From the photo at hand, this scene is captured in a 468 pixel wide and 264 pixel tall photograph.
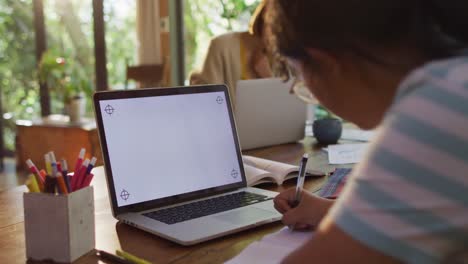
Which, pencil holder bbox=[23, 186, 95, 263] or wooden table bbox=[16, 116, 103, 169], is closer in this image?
pencil holder bbox=[23, 186, 95, 263]

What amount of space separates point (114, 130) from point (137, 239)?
0.23 metres

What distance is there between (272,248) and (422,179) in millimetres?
447

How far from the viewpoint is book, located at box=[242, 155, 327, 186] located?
1.29 m

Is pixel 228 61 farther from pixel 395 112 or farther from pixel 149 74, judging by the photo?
pixel 149 74

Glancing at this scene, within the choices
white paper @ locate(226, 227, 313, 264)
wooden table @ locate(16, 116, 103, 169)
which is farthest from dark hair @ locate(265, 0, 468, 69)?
wooden table @ locate(16, 116, 103, 169)

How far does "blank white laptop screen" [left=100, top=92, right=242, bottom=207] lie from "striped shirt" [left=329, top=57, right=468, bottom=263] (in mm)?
633

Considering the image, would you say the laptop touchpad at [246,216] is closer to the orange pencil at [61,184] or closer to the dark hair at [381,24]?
the orange pencil at [61,184]

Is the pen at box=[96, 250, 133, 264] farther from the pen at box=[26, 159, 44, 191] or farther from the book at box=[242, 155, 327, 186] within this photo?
the book at box=[242, 155, 327, 186]

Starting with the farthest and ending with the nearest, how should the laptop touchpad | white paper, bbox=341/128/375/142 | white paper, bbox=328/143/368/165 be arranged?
white paper, bbox=341/128/375/142 < white paper, bbox=328/143/368/165 < the laptop touchpad

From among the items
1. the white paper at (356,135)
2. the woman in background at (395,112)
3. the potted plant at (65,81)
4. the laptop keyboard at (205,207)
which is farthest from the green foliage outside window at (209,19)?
the woman in background at (395,112)

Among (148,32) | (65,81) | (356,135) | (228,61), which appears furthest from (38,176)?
(148,32)

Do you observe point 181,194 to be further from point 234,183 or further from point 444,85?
point 444,85

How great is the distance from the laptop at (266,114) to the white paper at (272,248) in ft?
2.62

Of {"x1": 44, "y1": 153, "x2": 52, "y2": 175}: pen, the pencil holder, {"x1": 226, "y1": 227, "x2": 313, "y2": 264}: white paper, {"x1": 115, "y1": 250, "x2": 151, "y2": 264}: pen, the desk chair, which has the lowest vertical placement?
{"x1": 226, "y1": 227, "x2": 313, "y2": 264}: white paper
